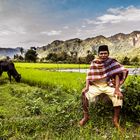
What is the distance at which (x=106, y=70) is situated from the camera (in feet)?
21.3

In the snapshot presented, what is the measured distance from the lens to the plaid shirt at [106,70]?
6.42m

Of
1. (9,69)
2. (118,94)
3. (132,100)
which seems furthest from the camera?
(9,69)

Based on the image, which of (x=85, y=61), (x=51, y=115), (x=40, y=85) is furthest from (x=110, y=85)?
(x=85, y=61)

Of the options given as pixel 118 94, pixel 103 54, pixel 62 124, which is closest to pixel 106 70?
pixel 103 54

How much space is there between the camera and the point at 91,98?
6473 millimetres

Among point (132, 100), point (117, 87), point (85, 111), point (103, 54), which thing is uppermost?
point (103, 54)

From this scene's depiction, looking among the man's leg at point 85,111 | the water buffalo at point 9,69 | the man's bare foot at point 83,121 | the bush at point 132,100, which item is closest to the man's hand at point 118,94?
the bush at point 132,100

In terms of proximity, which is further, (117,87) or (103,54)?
(103,54)

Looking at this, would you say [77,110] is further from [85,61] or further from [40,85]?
[85,61]

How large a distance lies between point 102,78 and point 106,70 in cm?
18

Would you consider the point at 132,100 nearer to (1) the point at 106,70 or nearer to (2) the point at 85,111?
(1) the point at 106,70

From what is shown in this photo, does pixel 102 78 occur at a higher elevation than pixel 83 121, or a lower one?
higher

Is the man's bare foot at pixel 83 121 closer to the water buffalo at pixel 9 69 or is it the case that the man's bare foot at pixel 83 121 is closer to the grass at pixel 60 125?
the grass at pixel 60 125

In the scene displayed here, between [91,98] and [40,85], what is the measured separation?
798 centimetres
